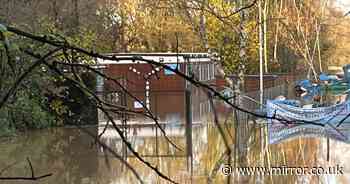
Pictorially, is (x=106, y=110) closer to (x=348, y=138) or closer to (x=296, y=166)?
(x=296, y=166)

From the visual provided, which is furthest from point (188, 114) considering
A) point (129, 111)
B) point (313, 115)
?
point (129, 111)

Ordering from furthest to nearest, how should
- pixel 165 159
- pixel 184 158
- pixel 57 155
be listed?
pixel 57 155, pixel 184 158, pixel 165 159

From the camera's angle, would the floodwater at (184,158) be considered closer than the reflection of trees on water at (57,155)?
Yes

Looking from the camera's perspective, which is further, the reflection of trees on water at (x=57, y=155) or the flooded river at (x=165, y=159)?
the reflection of trees on water at (x=57, y=155)

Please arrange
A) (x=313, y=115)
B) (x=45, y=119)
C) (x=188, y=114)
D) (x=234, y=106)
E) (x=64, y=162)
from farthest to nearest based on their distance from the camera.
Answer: (x=45, y=119) < (x=188, y=114) < (x=313, y=115) < (x=64, y=162) < (x=234, y=106)

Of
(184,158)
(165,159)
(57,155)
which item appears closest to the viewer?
(165,159)

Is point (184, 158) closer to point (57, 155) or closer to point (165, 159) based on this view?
point (165, 159)

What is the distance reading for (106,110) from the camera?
968 millimetres

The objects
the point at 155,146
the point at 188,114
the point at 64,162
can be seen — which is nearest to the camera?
the point at 64,162

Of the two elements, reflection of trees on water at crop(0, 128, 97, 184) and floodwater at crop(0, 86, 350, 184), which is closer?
floodwater at crop(0, 86, 350, 184)

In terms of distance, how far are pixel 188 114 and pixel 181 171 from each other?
21.4ft

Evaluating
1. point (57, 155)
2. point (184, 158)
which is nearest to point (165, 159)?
point (184, 158)

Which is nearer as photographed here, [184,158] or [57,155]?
[184,158]

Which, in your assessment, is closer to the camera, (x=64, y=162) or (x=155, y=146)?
(x=64, y=162)
